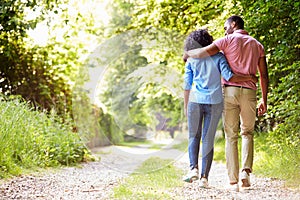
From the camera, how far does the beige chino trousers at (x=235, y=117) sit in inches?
179

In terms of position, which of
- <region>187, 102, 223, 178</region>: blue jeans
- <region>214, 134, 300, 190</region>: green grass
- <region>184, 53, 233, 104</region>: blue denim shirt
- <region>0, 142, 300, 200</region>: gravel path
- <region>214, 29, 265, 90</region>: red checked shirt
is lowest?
<region>0, 142, 300, 200</region>: gravel path

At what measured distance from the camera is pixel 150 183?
5023 mm

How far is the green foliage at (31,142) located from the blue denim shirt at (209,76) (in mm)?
2262

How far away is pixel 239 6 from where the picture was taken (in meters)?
6.61

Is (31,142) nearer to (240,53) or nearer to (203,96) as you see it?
(203,96)

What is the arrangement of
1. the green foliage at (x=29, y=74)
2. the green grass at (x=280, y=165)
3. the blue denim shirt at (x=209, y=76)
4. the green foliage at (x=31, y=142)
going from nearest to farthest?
the blue denim shirt at (x=209, y=76), the green grass at (x=280, y=165), the green foliage at (x=31, y=142), the green foliage at (x=29, y=74)

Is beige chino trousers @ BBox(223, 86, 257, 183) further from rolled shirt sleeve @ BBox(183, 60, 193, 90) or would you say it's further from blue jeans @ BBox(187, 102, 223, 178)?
rolled shirt sleeve @ BBox(183, 60, 193, 90)

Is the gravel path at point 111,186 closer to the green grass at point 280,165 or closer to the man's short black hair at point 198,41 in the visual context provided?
the green grass at point 280,165

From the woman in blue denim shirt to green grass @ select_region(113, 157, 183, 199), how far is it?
32cm

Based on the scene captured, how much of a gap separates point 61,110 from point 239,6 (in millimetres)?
4787

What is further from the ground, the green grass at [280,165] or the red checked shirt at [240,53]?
the red checked shirt at [240,53]

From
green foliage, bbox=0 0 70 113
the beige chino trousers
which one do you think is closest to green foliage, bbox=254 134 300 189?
the beige chino trousers

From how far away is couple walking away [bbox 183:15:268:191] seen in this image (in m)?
4.51

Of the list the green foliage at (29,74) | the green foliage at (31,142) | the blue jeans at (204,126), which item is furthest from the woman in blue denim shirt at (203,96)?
the green foliage at (29,74)
